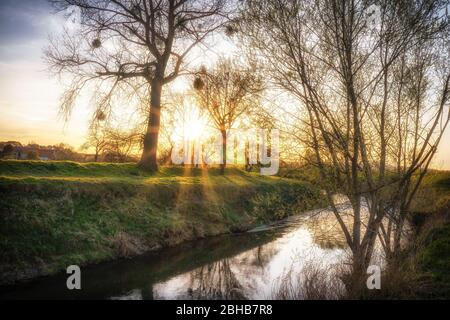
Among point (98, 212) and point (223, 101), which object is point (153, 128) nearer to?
point (98, 212)

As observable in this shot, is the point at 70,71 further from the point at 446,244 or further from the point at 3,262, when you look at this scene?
the point at 446,244

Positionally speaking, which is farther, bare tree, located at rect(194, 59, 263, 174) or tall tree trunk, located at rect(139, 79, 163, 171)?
bare tree, located at rect(194, 59, 263, 174)

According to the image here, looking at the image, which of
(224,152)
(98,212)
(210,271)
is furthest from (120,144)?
(210,271)

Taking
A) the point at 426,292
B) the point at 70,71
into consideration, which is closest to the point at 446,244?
the point at 426,292

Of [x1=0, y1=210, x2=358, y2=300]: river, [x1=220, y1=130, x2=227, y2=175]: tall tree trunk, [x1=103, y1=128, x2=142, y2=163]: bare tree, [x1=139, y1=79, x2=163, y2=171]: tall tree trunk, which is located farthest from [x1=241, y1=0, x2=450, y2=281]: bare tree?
[x1=220, y1=130, x2=227, y2=175]: tall tree trunk

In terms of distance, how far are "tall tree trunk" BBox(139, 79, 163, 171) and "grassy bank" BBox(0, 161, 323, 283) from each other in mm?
1021

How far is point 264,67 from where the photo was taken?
909cm

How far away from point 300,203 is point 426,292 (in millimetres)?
3636

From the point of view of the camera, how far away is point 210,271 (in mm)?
13227

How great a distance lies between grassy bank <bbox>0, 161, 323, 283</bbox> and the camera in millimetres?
11438

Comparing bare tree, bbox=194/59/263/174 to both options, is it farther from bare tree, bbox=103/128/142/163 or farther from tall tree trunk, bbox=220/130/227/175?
bare tree, bbox=103/128/142/163

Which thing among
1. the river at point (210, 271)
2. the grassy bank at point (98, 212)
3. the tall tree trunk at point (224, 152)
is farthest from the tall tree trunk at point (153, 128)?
the tall tree trunk at point (224, 152)

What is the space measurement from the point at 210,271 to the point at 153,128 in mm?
12970

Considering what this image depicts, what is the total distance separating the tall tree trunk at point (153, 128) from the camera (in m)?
23.6
